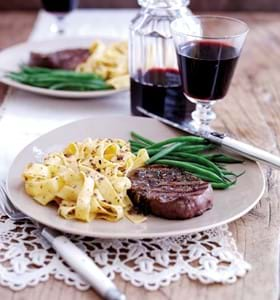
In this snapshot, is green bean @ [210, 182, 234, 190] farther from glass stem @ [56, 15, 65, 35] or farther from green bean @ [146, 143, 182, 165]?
glass stem @ [56, 15, 65, 35]

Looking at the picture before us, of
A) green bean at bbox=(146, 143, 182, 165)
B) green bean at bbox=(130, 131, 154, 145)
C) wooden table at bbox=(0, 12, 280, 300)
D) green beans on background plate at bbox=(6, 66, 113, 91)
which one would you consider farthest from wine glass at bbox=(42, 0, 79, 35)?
green bean at bbox=(146, 143, 182, 165)

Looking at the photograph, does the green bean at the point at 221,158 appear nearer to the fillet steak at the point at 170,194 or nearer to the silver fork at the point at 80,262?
the fillet steak at the point at 170,194

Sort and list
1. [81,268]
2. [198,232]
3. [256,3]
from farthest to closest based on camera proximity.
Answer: [256,3], [198,232], [81,268]

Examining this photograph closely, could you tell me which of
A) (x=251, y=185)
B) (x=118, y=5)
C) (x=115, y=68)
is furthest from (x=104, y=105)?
(x=118, y=5)

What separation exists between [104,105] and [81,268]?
707mm

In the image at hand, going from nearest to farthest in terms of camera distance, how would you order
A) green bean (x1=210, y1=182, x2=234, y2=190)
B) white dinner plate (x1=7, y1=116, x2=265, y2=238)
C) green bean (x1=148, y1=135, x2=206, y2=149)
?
1. white dinner plate (x1=7, y1=116, x2=265, y2=238)
2. green bean (x1=210, y1=182, x2=234, y2=190)
3. green bean (x1=148, y1=135, x2=206, y2=149)

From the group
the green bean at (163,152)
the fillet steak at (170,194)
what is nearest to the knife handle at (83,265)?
the fillet steak at (170,194)

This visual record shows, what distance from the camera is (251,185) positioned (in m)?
1.08

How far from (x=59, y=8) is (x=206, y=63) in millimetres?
820

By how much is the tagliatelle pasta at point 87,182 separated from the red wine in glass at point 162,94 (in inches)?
11.8

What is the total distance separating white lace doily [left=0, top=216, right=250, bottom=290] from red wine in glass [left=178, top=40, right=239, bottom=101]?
38 cm

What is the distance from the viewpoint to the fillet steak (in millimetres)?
971

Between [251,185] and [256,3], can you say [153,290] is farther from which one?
[256,3]

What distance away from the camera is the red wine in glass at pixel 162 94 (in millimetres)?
1401
